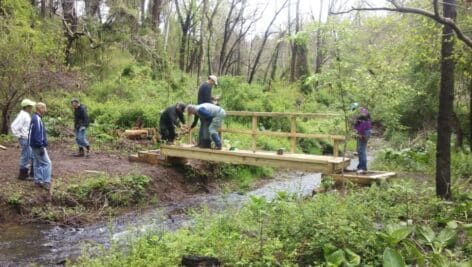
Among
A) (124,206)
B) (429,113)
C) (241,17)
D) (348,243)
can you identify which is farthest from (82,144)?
(241,17)

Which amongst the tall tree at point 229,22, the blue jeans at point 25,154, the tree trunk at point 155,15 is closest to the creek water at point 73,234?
the blue jeans at point 25,154

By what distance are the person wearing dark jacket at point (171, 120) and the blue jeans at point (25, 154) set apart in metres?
4.08

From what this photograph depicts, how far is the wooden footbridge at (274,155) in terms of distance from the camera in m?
10.8

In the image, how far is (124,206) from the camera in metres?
11.3

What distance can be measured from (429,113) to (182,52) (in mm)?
18937

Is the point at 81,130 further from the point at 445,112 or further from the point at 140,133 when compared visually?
the point at 445,112

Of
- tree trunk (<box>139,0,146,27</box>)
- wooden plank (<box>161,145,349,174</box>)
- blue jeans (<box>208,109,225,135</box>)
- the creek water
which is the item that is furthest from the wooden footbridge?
tree trunk (<box>139,0,146,27</box>)

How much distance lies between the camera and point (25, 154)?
10.9 meters

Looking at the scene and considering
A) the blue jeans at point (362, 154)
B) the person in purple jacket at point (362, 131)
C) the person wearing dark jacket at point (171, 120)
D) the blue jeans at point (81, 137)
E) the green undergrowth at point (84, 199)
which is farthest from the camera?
the blue jeans at point (81, 137)

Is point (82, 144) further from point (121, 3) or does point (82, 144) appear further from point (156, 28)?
point (156, 28)

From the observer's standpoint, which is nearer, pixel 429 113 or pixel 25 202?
pixel 25 202

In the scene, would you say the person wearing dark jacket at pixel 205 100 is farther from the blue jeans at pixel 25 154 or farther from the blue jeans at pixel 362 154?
the blue jeans at pixel 25 154

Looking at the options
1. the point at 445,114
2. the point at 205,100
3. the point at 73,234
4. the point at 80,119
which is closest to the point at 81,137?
the point at 80,119

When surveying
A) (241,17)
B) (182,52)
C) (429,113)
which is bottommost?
(429,113)
